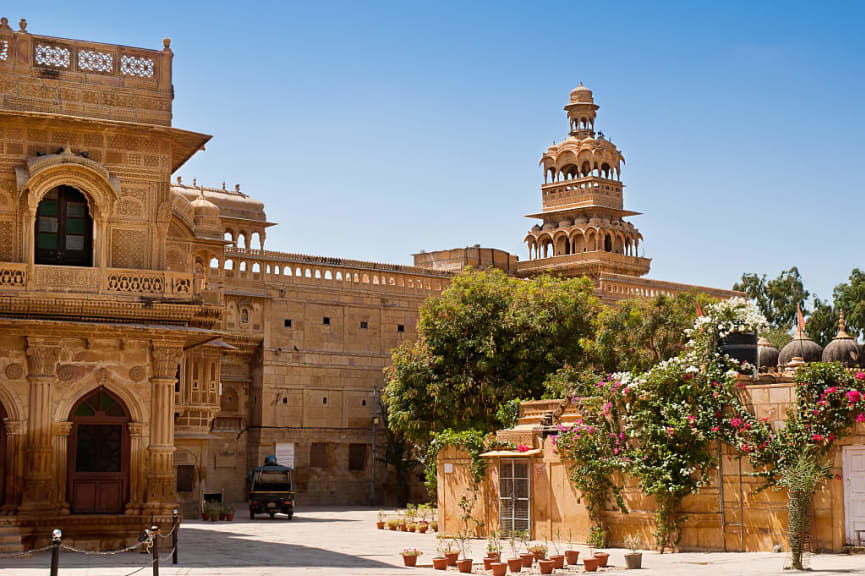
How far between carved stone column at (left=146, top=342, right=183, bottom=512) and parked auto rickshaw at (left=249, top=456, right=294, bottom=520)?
46.9 feet

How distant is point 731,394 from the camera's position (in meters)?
21.0

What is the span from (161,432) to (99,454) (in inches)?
45.6

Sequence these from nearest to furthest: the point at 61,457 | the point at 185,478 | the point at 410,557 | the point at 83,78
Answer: the point at 410,557, the point at 61,457, the point at 83,78, the point at 185,478

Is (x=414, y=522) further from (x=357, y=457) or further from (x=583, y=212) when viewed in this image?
(x=583, y=212)

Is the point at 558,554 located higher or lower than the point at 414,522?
higher

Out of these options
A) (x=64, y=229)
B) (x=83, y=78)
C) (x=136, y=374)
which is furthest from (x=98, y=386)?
(x=83, y=78)

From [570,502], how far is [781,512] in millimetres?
4348

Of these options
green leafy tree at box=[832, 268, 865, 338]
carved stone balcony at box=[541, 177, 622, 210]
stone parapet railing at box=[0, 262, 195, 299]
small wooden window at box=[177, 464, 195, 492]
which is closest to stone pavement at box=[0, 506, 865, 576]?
stone parapet railing at box=[0, 262, 195, 299]

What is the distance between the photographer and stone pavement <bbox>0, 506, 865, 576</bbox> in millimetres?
17969

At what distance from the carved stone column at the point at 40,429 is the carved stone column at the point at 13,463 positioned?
0.38ft

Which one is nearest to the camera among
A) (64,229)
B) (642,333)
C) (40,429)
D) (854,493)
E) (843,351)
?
(854,493)

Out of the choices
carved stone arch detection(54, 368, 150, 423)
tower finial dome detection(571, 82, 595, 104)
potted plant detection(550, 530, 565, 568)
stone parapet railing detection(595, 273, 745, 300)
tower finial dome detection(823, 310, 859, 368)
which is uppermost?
tower finial dome detection(571, 82, 595, 104)

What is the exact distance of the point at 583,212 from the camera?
176 feet

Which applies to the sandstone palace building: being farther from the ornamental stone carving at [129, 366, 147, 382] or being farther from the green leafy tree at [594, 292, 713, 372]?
the green leafy tree at [594, 292, 713, 372]
